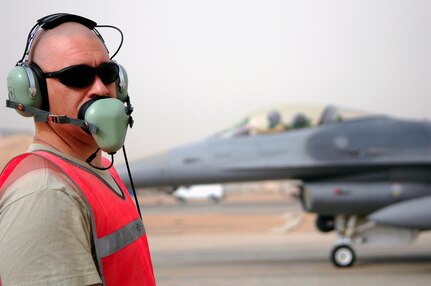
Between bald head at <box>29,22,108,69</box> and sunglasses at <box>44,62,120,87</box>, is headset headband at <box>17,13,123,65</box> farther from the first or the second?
sunglasses at <box>44,62,120,87</box>

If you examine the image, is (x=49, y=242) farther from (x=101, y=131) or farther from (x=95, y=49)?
(x=95, y=49)

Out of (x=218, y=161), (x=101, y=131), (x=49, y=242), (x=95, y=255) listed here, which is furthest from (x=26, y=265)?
(x=218, y=161)

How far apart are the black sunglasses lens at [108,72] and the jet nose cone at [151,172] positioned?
394 inches

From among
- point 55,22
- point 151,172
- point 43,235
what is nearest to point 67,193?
point 43,235

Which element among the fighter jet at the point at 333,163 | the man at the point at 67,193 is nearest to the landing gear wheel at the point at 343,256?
the fighter jet at the point at 333,163

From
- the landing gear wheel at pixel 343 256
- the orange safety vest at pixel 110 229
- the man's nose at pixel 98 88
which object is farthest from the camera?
the landing gear wheel at pixel 343 256

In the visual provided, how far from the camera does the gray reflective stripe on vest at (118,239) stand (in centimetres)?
159

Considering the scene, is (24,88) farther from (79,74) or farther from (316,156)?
(316,156)

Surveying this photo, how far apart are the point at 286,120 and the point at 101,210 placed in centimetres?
1036

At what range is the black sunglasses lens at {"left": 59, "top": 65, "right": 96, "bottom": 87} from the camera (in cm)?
164

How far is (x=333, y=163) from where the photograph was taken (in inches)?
453

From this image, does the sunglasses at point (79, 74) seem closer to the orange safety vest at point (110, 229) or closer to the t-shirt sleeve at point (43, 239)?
the orange safety vest at point (110, 229)

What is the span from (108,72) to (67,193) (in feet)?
1.24

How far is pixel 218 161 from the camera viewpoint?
1166 cm
